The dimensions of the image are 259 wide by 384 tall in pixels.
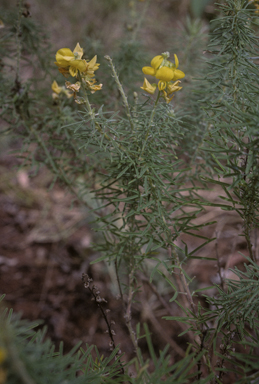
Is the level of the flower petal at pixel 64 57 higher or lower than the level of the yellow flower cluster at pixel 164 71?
higher

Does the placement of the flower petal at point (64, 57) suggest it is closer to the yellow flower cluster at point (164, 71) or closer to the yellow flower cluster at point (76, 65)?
the yellow flower cluster at point (76, 65)

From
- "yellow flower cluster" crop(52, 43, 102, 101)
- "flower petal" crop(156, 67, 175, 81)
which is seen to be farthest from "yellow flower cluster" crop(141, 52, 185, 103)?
"yellow flower cluster" crop(52, 43, 102, 101)

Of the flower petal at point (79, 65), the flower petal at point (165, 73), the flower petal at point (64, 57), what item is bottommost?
the flower petal at point (165, 73)

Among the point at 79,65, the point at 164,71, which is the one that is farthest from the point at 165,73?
the point at 79,65

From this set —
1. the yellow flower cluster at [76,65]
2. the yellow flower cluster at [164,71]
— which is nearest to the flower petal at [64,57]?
the yellow flower cluster at [76,65]

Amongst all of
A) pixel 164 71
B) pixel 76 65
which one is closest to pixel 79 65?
pixel 76 65

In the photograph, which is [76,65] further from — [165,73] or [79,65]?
[165,73]

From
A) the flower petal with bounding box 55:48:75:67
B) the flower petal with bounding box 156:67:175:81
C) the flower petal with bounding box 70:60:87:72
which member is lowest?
the flower petal with bounding box 156:67:175:81

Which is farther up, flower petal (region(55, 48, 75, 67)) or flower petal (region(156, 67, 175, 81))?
flower petal (region(55, 48, 75, 67))

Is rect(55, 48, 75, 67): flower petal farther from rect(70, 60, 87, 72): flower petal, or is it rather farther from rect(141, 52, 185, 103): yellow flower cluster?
rect(141, 52, 185, 103): yellow flower cluster

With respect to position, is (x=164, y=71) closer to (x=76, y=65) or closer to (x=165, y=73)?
(x=165, y=73)

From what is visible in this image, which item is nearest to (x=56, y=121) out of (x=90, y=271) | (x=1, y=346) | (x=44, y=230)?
(x=1, y=346)

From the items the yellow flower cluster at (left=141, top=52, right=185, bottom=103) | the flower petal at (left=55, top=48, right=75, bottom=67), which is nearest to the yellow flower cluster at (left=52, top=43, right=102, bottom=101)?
the flower petal at (left=55, top=48, right=75, bottom=67)

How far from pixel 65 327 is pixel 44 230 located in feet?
2.05
